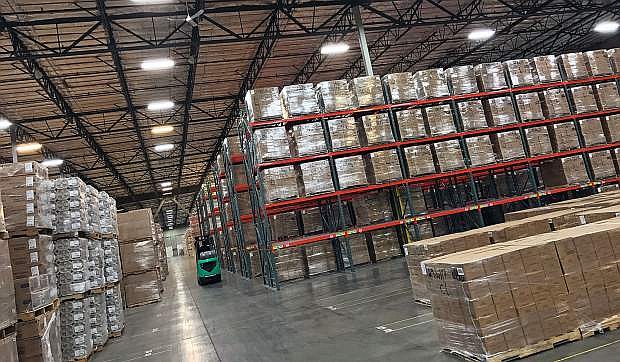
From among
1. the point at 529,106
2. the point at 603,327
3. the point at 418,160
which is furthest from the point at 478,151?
the point at 603,327

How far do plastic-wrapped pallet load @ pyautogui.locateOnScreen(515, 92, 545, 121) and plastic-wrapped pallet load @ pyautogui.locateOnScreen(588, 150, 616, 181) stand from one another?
5.65 feet

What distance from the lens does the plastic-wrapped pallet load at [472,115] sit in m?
10.5

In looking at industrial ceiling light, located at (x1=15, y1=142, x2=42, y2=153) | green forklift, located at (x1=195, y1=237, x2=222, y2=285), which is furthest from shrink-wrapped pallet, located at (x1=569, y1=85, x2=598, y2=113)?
industrial ceiling light, located at (x1=15, y1=142, x2=42, y2=153)

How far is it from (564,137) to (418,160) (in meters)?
4.03

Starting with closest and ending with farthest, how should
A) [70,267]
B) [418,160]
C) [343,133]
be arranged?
[70,267]
[343,133]
[418,160]

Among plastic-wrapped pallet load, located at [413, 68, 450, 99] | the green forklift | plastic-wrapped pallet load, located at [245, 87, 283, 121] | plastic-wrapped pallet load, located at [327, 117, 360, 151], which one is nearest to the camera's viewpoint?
plastic-wrapped pallet load, located at [245, 87, 283, 121]

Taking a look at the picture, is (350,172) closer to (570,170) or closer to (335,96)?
(335,96)

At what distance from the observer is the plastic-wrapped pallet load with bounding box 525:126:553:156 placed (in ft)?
35.5

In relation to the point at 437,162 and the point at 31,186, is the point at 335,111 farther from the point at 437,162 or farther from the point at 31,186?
the point at 31,186

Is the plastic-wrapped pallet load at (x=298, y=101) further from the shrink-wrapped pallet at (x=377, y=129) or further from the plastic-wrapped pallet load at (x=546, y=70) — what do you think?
the plastic-wrapped pallet load at (x=546, y=70)

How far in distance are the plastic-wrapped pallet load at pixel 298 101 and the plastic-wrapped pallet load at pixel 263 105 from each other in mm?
186

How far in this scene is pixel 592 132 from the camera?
439 inches

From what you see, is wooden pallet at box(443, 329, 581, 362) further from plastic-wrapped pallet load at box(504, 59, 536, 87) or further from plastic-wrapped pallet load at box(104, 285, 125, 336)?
plastic-wrapped pallet load at box(504, 59, 536, 87)

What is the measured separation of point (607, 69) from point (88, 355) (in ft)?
43.3
